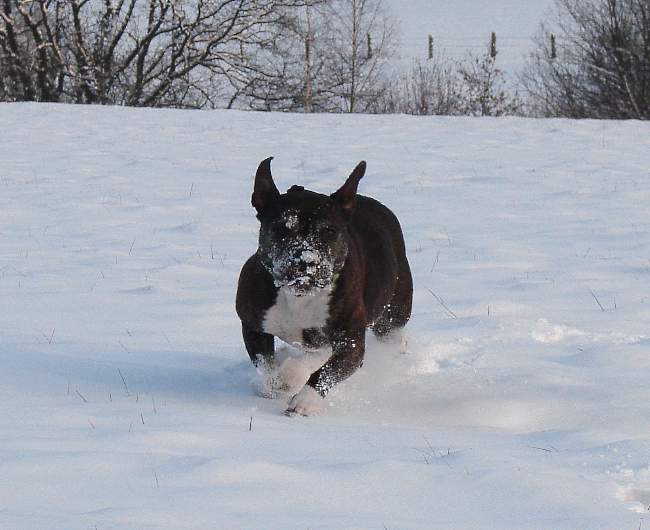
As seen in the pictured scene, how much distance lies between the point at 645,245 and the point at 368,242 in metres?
4.12

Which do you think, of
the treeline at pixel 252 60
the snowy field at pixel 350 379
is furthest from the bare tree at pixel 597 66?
the snowy field at pixel 350 379

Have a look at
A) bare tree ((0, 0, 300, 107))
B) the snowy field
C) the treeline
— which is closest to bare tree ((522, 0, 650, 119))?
the treeline

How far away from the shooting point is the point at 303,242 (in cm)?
411

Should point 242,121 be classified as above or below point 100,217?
above

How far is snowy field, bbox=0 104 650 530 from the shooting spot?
2.68 m

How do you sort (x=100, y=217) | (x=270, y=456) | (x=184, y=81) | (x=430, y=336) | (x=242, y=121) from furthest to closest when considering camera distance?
(x=184, y=81)
(x=242, y=121)
(x=100, y=217)
(x=430, y=336)
(x=270, y=456)

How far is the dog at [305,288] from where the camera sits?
13.5ft

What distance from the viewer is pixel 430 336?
563 cm

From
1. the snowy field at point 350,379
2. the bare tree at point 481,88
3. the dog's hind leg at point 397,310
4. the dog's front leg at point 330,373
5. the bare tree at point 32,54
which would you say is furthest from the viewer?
the bare tree at point 32,54

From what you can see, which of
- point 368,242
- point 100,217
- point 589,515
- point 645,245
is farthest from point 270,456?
point 100,217

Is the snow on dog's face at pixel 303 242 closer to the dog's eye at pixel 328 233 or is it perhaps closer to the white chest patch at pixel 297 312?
the dog's eye at pixel 328 233

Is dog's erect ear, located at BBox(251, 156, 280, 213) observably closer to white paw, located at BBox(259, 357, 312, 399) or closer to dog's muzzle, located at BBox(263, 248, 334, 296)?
dog's muzzle, located at BBox(263, 248, 334, 296)

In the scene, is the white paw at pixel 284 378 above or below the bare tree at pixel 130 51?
below

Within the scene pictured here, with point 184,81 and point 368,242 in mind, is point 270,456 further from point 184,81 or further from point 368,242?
point 184,81
